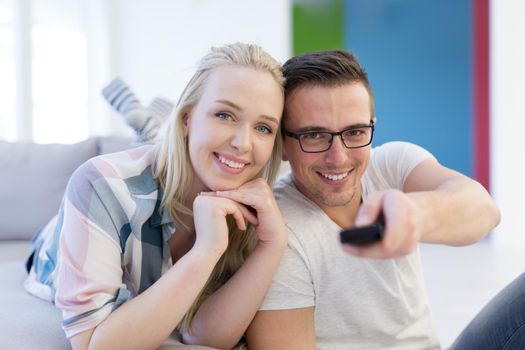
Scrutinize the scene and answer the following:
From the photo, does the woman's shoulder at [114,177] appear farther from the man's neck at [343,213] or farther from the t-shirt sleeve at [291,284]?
the man's neck at [343,213]

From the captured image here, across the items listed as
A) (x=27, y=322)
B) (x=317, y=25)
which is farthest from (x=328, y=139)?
(x=317, y=25)

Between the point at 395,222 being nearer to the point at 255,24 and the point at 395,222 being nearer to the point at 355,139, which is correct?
the point at 355,139

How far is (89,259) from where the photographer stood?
41.6 inches

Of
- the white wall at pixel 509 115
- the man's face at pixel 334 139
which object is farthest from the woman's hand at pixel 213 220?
the white wall at pixel 509 115

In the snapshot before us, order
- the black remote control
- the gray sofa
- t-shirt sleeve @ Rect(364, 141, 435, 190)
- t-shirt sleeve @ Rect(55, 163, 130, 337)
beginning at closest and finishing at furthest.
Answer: the black remote control
t-shirt sleeve @ Rect(55, 163, 130, 337)
t-shirt sleeve @ Rect(364, 141, 435, 190)
the gray sofa

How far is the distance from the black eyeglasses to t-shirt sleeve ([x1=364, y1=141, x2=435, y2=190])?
0.17 metres

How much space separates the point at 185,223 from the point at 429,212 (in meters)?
0.63

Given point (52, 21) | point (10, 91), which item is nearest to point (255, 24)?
point (52, 21)

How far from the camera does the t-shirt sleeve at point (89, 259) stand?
103cm

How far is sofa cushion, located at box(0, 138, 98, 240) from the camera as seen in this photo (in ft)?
7.43

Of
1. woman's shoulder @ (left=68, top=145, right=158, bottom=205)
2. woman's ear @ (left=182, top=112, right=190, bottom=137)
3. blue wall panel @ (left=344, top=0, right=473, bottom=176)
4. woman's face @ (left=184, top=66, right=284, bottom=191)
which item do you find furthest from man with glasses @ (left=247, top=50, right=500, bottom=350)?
blue wall panel @ (left=344, top=0, right=473, bottom=176)

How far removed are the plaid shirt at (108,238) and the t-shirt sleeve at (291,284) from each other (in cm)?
26

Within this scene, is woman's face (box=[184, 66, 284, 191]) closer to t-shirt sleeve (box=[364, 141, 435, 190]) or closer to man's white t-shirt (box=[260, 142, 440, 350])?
man's white t-shirt (box=[260, 142, 440, 350])

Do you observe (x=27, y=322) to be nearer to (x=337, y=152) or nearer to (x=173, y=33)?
(x=337, y=152)
